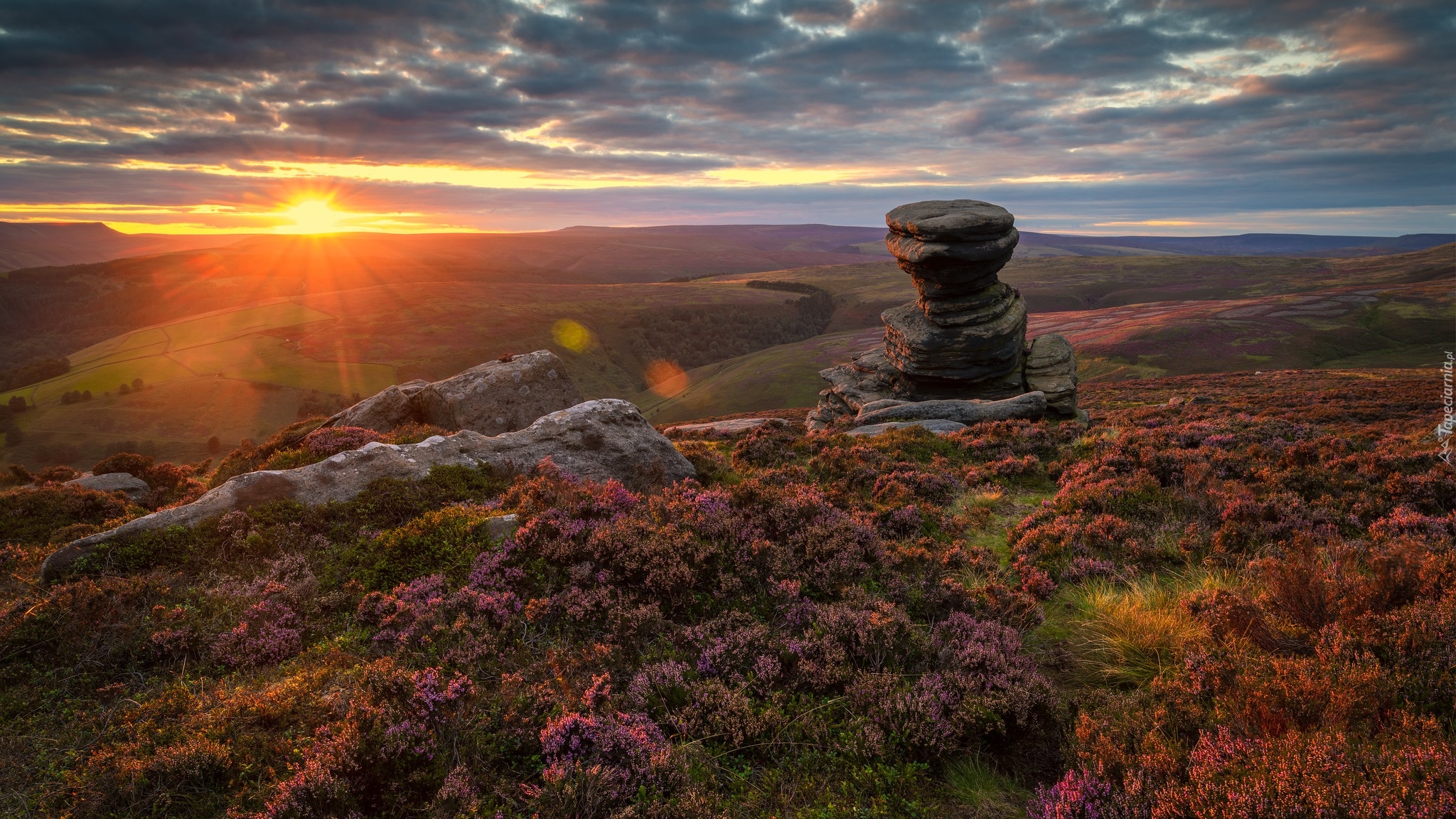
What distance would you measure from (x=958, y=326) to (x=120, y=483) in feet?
127

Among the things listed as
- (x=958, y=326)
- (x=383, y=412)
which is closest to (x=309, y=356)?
(x=383, y=412)

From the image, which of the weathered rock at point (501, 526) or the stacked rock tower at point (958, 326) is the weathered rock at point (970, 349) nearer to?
the stacked rock tower at point (958, 326)

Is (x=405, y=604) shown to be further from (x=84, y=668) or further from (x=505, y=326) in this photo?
(x=505, y=326)

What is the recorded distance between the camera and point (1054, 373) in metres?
35.9

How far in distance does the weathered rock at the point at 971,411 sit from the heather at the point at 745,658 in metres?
15.4

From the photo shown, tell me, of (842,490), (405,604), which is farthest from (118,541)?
(842,490)

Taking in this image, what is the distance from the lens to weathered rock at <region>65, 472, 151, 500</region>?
15.3 metres

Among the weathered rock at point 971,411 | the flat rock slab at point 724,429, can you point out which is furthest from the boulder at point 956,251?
the flat rock slab at point 724,429

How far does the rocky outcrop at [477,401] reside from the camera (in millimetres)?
18938

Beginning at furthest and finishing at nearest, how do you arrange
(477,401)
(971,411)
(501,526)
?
1. (971,411)
2. (477,401)
3. (501,526)

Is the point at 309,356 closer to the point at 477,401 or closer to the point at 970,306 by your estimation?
the point at 477,401

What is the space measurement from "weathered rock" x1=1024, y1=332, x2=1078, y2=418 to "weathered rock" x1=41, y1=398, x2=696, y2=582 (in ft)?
86.9

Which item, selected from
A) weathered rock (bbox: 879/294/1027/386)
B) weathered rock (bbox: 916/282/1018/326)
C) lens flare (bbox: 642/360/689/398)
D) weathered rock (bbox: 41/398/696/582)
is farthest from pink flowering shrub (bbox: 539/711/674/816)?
lens flare (bbox: 642/360/689/398)

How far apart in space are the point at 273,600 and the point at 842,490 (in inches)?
377
